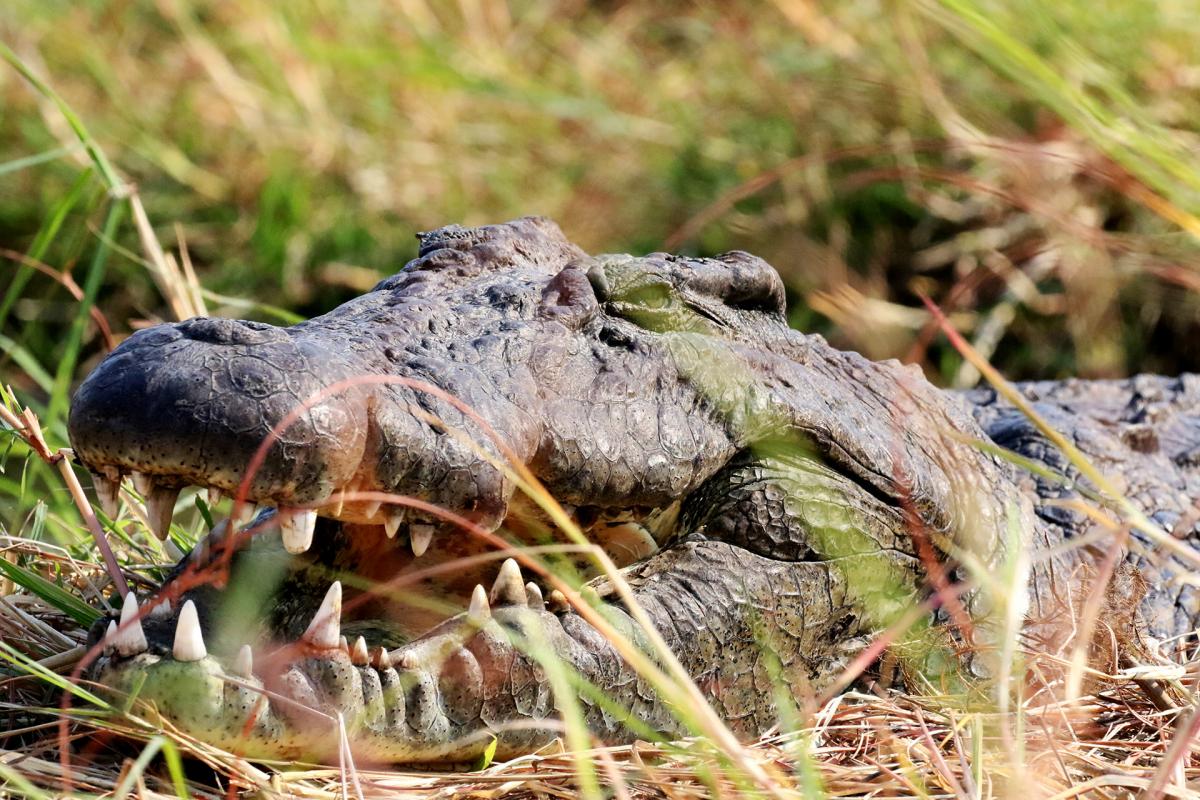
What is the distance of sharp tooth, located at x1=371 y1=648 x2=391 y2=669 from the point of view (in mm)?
1953

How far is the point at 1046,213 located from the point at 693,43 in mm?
A: 6478

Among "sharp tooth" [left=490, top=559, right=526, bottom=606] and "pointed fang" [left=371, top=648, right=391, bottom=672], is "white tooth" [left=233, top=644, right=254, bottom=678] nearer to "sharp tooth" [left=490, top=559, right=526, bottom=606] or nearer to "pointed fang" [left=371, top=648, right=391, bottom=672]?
"pointed fang" [left=371, top=648, right=391, bottom=672]

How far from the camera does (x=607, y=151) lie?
704 cm

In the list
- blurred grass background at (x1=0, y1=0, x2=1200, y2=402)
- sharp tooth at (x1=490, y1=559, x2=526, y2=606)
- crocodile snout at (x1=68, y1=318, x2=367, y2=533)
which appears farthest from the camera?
blurred grass background at (x1=0, y1=0, x2=1200, y2=402)

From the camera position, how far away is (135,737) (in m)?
1.93

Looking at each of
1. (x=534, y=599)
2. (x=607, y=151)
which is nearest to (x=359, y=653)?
(x=534, y=599)

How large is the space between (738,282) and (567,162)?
185 inches

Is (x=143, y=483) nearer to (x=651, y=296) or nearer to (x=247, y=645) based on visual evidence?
(x=247, y=645)

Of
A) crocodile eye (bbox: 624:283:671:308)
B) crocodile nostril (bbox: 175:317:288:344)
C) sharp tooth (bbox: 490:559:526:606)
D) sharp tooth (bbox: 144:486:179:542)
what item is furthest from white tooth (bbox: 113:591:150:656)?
crocodile eye (bbox: 624:283:671:308)

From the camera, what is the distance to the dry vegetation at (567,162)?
4.91m

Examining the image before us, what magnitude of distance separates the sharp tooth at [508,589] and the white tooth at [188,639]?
42cm

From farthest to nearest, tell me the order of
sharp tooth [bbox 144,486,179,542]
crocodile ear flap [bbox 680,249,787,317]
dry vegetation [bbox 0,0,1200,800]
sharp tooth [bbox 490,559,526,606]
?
dry vegetation [bbox 0,0,1200,800]
crocodile ear flap [bbox 680,249,787,317]
sharp tooth [bbox 490,559,526,606]
sharp tooth [bbox 144,486,179,542]

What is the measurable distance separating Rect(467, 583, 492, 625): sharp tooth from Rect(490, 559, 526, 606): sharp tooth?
45 millimetres

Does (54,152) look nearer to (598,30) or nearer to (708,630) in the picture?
(708,630)
